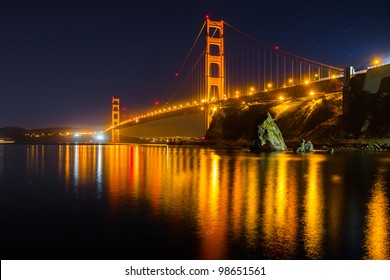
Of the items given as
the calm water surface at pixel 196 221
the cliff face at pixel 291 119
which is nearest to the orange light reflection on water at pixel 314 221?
the calm water surface at pixel 196 221

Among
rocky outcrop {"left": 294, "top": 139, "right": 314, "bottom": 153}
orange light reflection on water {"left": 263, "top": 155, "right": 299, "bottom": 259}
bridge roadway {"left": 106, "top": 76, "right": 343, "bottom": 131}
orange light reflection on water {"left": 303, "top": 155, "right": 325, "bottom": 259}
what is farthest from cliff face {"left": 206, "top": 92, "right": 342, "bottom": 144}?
orange light reflection on water {"left": 303, "top": 155, "right": 325, "bottom": 259}

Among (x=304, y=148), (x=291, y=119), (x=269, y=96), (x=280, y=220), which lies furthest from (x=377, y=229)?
(x=291, y=119)

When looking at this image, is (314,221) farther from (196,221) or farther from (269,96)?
(269,96)

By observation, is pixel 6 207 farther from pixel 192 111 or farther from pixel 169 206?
pixel 192 111

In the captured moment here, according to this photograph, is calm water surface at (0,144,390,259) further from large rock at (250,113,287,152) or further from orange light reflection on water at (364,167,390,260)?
large rock at (250,113,287,152)
